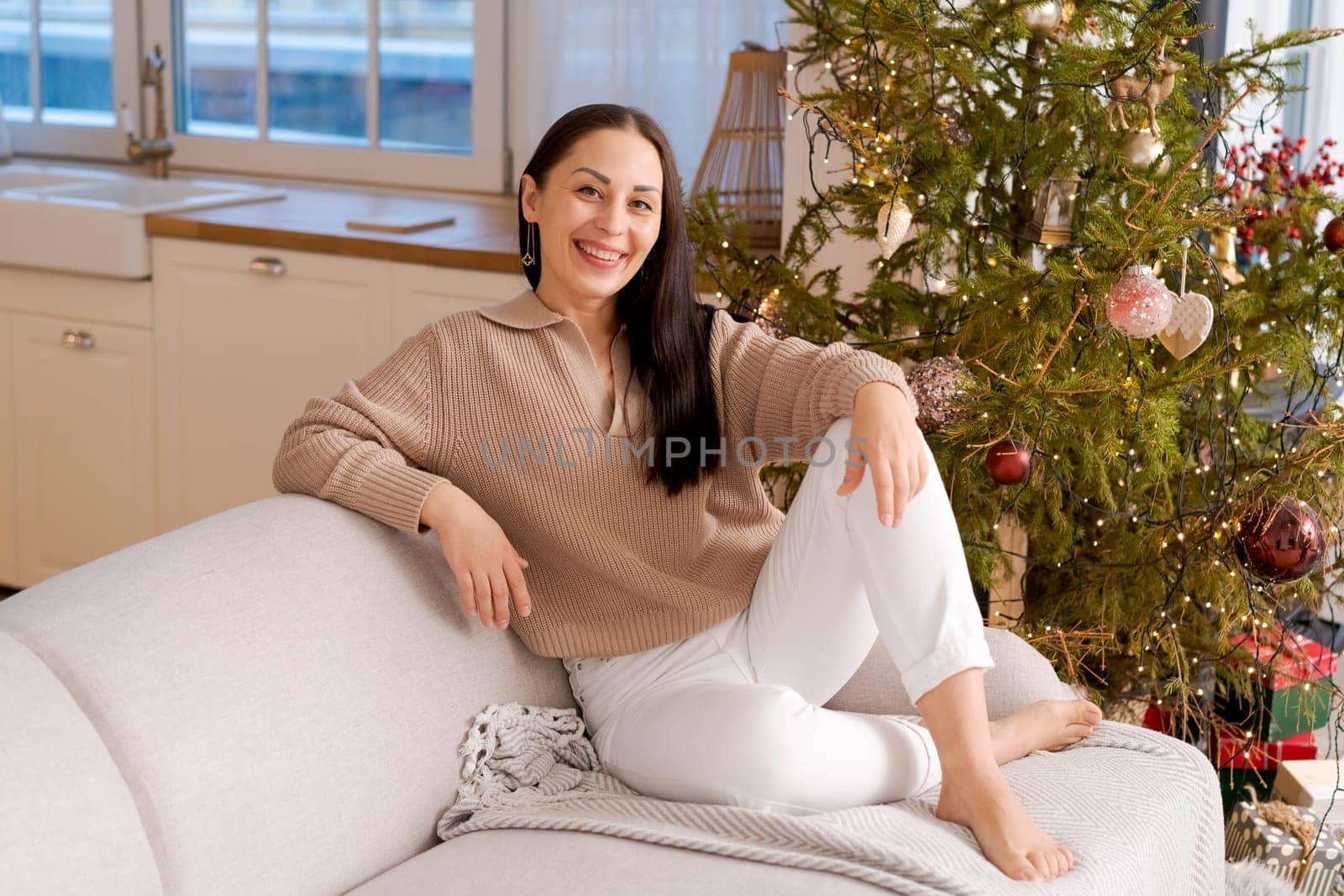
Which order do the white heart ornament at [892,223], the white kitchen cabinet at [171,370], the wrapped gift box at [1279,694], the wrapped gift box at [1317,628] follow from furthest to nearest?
the white kitchen cabinet at [171,370]
the wrapped gift box at [1317,628]
the wrapped gift box at [1279,694]
the white heart ornament at [892,223]

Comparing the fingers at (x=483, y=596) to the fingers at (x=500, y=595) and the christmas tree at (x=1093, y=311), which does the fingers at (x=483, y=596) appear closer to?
the fingers at (x=500, y=595)

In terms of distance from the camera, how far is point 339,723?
1353mm

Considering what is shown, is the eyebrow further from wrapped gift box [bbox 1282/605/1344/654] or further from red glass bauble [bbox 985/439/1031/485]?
wrapped gift box [bbox 1282/605/1344/654]

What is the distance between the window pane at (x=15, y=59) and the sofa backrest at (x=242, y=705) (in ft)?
9.37

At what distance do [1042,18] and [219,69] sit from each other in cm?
239

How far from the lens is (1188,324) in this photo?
5.41ft

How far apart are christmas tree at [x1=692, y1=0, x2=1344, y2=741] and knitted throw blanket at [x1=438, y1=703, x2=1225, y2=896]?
0.34 m

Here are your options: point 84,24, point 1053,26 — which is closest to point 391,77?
point 84,24

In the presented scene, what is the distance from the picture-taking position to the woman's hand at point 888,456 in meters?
1.40

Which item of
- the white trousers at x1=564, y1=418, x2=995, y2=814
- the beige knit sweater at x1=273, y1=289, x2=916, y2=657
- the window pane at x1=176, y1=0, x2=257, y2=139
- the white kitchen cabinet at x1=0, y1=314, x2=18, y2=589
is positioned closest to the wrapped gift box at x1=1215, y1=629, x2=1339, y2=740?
the white trousers at x1=564, y1=418, x2=995, y2=814

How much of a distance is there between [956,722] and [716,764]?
24 centimetres

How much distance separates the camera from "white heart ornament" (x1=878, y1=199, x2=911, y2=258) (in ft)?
5.92

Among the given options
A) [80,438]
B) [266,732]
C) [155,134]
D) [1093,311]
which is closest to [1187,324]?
[1093,311]

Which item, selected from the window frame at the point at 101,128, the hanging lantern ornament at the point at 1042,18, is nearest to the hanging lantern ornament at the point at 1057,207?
the hanging lantern ornament at the point at 1042,18
